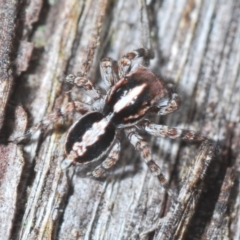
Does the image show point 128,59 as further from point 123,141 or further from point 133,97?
point 123,141

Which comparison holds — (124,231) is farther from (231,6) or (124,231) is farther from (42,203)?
(231,6)

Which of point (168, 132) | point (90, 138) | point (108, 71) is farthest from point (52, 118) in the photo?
point (168, 132)

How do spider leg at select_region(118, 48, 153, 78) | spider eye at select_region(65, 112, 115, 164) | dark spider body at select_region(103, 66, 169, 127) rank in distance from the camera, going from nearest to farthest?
spider eye at select_region(65, 112, 115, 164), dark spider body at select_region(103, 66, 169, 127), spider leg at select_region(118, 48, 153, 78)

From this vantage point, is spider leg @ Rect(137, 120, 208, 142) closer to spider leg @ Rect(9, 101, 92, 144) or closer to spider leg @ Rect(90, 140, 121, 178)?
spider leg @ Rect(90, 140, 121, 178)

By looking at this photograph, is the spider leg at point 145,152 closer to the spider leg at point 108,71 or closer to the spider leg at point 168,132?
the spider leg at point 168,132

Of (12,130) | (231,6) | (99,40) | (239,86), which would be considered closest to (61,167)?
(12,130)

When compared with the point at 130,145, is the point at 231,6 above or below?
above

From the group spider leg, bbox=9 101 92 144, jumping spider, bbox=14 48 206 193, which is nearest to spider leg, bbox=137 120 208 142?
jumping spider, bbox=14 48 206 193
